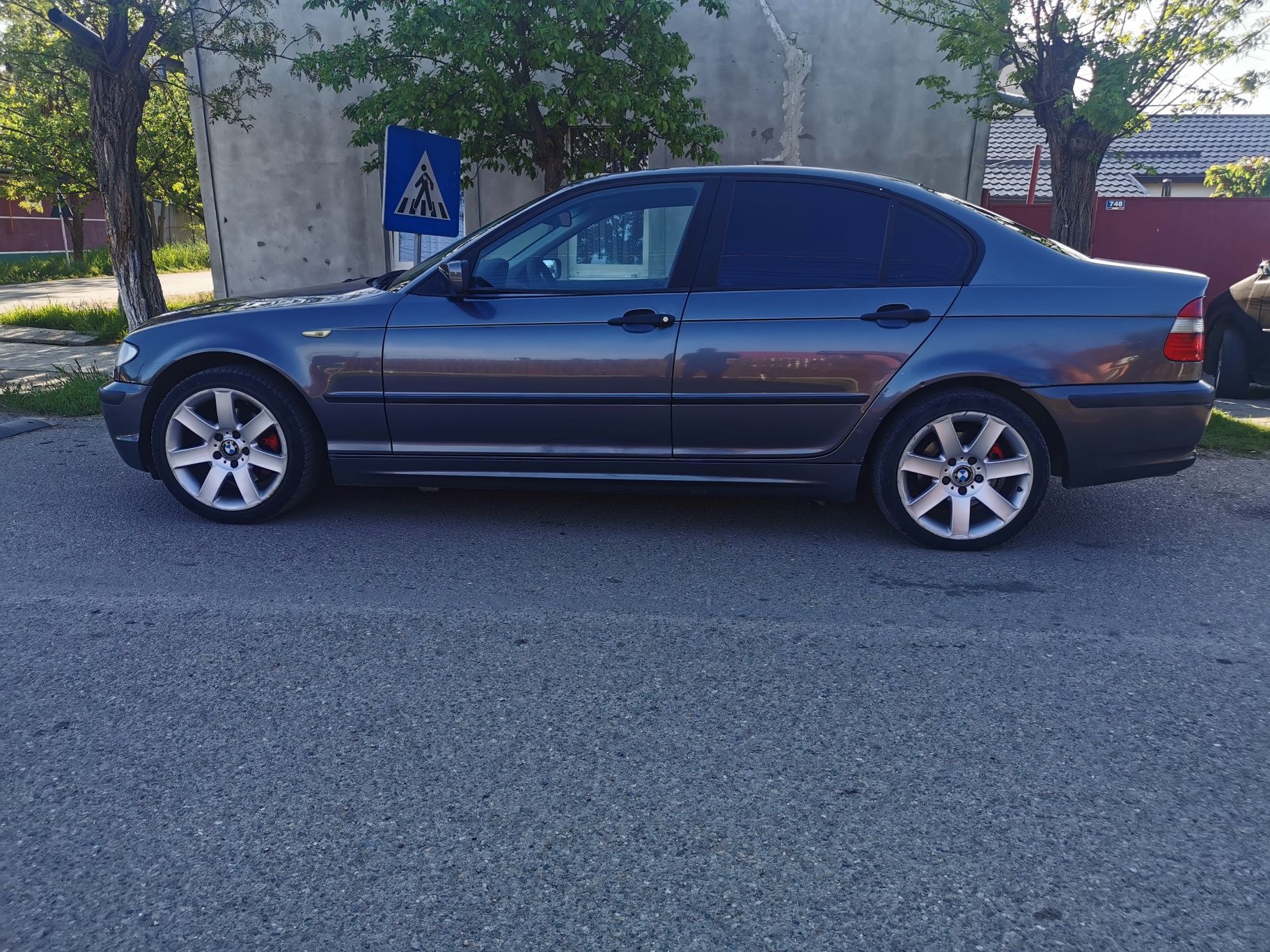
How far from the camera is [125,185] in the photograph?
10.2 meters

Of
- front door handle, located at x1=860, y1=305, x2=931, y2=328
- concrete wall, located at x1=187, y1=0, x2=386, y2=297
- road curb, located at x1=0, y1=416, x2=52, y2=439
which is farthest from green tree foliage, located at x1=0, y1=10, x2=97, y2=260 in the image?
front door handle, located at x1=860, y1=305, x2=931, y2=328

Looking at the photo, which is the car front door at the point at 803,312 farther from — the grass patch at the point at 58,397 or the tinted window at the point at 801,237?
the grass patch at the point at 58,397

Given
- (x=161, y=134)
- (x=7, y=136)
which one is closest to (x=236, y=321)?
(x=161, y=134)

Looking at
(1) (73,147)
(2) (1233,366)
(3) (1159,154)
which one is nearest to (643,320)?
(2) (1233,366)

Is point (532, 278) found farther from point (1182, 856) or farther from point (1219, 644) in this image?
point (1182, 856)

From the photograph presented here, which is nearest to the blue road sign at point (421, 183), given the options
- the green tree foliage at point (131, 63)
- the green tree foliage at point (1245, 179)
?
the green tree foliage at point (131, 63)

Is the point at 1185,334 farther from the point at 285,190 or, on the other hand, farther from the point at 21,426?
the point at 285,190

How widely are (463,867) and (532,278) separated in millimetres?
2969

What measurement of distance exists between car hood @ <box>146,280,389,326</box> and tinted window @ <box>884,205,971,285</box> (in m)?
2.35

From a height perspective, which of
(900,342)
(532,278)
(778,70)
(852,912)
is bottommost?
(852,912)

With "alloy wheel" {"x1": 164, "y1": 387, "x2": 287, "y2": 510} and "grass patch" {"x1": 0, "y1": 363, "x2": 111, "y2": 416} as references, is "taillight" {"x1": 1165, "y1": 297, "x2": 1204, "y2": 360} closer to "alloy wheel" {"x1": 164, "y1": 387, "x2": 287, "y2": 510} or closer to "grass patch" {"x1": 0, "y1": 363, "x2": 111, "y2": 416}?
"alloy wheel" {"x1": 164, "y1": 387, "x2": 287, "y2": 510}

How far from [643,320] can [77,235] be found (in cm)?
3019

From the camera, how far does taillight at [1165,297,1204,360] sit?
4.29 m

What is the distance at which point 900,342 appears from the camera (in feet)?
14.2
